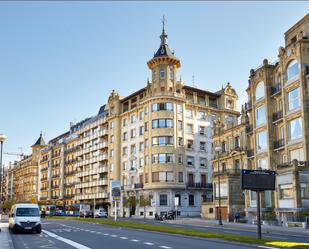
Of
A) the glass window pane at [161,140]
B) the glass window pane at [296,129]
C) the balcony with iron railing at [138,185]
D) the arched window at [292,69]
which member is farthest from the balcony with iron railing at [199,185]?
the arched window at [292,69]

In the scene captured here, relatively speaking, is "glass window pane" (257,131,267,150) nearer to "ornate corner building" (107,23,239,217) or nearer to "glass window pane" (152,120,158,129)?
"ornate corner building" (107,23,239,217)

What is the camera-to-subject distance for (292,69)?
120 feet

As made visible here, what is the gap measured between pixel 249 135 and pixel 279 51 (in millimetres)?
11230

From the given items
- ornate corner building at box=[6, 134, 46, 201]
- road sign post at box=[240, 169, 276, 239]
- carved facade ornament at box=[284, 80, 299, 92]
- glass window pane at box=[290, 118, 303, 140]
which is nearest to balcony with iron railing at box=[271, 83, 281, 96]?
carved facade ornament at box=[284, 80, 299, 92]

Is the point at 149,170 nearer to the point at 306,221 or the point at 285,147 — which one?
the point at 285,147

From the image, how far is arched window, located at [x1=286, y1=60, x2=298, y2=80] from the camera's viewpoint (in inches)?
1414

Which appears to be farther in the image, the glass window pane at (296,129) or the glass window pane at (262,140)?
→ the glass window pane at (262,140)

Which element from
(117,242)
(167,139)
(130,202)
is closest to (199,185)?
(167,139)

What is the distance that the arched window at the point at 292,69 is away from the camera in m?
35.9

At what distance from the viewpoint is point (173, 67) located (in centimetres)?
6506

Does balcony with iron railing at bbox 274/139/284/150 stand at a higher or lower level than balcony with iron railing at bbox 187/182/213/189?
higher

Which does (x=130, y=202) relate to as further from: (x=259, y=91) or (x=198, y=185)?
(x=259, y=91)

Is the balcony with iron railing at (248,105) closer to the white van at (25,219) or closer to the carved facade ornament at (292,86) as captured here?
the carved facade ornament at (292,86)

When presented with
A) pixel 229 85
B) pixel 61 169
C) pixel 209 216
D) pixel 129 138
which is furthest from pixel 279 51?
pixel 61 169
